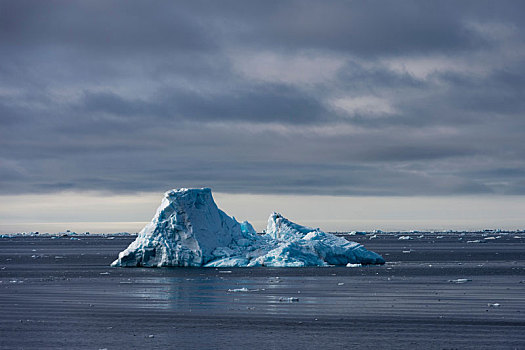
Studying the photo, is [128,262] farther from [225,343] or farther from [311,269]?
[225,343]

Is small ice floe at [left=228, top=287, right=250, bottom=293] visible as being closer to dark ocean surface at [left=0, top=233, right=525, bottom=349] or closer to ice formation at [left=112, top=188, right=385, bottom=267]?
dark ocean surface at [left=0, top=233, right=525, bottom=349]

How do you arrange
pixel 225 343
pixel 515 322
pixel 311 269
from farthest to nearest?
pixel 311 269 < pixel 515 322 < pixel 225 343

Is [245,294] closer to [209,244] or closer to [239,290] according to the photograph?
[239,290]

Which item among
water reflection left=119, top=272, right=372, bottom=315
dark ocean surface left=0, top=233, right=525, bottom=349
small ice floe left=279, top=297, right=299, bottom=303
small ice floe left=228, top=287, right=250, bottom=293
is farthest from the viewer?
small ice floe left=228, top=287, right=250, bottom=293

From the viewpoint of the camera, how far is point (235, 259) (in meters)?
57.7

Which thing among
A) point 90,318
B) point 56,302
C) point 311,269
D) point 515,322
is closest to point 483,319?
point 515,322

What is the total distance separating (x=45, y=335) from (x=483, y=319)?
14.3m

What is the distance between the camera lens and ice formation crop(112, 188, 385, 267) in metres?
56.3

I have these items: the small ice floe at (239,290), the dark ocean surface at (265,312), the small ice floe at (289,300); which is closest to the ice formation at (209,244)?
the dark ocean surface at (265,312)

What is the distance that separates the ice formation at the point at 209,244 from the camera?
185 ft

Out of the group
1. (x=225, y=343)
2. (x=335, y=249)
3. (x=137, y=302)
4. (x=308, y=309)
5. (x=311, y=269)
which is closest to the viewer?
(x=225, y=343)

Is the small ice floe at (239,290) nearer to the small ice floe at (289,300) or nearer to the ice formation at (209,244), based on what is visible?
the small ice floe at (289,300)

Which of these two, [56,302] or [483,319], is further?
[56,302]

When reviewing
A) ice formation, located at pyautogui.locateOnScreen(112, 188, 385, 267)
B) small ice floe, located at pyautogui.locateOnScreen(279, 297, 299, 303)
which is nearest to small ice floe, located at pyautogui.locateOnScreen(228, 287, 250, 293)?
small ice floe, located at pyautogui.locateOnScreen(279, 297, 299, 303)
